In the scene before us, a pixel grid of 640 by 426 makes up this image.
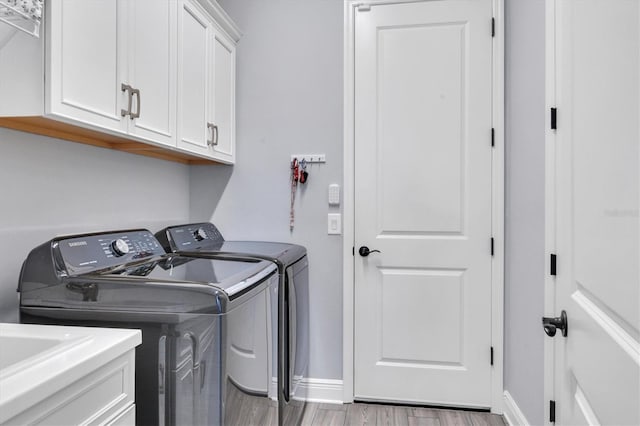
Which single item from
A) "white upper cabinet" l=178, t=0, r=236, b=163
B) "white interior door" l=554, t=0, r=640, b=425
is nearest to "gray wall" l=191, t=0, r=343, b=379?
"white upper cabinet" l=178, t=0, r=236, b=163

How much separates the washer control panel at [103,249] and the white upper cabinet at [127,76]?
0.39 meters

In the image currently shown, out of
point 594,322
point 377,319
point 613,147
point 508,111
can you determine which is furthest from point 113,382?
point 508,111

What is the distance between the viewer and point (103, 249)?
148 centimetres

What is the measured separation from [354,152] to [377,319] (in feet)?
3.35

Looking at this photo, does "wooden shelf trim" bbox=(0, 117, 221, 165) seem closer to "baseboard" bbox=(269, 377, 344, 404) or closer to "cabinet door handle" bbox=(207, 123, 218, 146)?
"cabinet door handle" bbox=(207, 123, 218, 146)

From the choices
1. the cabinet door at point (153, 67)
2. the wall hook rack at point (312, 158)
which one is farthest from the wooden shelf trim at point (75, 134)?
the wall hook rack at point (312, 158)

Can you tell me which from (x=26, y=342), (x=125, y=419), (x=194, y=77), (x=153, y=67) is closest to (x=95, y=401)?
(x=125, y=419)

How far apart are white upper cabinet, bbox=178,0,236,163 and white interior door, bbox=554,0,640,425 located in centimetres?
154

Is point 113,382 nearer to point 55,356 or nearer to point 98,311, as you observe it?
point 55,356

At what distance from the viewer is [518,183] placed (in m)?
2.04

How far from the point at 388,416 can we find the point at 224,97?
2.09 m

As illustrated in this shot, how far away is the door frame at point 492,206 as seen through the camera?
2.25 metres

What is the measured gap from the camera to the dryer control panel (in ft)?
6.59

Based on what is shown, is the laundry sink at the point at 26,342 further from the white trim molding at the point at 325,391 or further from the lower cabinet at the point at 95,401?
the white trim molding at the point at 325,391
